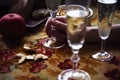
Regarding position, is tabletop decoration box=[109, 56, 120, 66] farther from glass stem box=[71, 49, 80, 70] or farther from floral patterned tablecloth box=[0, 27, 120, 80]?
glass stem box=[71, 49, 80, 70]

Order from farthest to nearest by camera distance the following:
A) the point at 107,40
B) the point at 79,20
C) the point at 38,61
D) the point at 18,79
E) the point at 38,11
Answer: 1. the point at 38,11
2. the point at 107,40
3. the point at 38,61
4. the point at 18,79
5. the point at 79,20

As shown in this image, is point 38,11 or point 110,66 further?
point 38,11

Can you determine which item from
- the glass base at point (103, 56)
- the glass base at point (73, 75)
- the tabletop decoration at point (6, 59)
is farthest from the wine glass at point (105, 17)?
the tabletop decoration at point (6, 59)

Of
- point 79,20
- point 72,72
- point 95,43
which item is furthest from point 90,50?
point 79,20

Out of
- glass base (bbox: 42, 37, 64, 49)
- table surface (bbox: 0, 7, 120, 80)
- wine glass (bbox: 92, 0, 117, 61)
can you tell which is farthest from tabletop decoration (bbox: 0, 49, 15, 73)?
wine glass (bbox: 92, 0, 117, 61)

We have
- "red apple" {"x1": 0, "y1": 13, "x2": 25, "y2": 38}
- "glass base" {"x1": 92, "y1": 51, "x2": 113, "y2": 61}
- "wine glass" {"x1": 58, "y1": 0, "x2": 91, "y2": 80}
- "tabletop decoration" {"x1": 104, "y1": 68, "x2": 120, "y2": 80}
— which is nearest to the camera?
"wine glass" {"x1": 58, "y1": 0, "x2": 91, "y2": 80}

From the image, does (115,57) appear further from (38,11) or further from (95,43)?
(38,11)

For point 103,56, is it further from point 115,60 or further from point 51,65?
point 51,65
